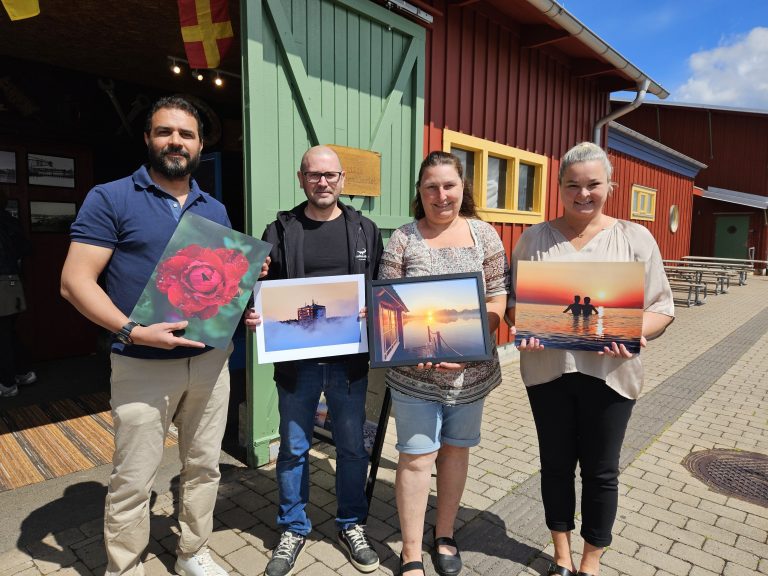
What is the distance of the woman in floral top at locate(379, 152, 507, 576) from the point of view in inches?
87.4

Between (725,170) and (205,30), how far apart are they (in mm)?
25822

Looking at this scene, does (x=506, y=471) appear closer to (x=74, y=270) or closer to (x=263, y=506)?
(x=263, y=506)

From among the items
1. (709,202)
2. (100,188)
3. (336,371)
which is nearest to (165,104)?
(100,188)

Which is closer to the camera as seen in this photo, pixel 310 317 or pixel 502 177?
pixel 310 317

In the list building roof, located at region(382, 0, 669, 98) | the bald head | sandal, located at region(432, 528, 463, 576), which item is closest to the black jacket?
the bald head

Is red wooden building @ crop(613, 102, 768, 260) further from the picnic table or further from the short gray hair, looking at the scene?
the short gray hair

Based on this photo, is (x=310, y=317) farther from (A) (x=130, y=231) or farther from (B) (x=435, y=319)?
(A) (x=130, y=231)

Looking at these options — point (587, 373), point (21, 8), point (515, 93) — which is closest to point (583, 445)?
point (587, 373)

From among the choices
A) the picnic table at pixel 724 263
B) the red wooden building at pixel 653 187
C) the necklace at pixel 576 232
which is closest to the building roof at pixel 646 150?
the red wooden building at pixel 653 187

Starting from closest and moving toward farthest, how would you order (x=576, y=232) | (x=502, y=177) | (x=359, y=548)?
(x=576, y=232) < (x=359, y=548) < (x=502, y=177)

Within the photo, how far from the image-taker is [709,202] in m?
22.5

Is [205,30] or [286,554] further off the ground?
[205,30]

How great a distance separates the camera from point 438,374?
2.22 m

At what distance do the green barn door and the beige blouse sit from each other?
77.3 inches
